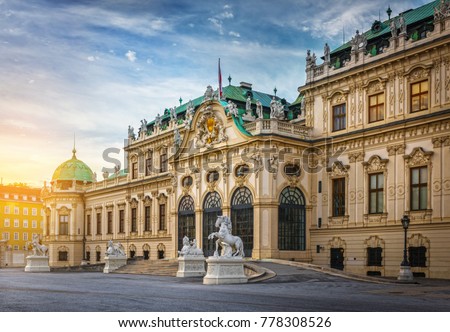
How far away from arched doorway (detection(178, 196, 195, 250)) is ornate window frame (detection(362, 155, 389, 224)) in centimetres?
1538

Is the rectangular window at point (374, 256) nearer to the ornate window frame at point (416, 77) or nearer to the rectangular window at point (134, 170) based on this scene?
the ornate window frame at point (416, 77)

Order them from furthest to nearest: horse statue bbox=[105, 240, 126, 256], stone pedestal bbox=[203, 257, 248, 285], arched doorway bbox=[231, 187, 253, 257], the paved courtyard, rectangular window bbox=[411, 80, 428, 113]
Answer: horse statue bbox=[105, 240, 126, 256], arched doorway bbox=[231, 187, 253, 257], rectangular window bbox=[411, 80, 428, 113], stone pedestal bbox=[203, 257, 248, 285], the paved courtyard

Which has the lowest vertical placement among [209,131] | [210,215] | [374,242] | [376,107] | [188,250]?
[188,250]

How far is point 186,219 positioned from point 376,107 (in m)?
18.7

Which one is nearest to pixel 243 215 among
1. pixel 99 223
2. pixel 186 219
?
pixel 186 219

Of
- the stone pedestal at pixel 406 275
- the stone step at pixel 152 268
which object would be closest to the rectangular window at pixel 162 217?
the stone step at pixel 152 268

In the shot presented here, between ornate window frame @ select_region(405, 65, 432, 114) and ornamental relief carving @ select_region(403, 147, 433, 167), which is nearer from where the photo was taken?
ornamental relief carving @ select_region(403, 147, 433, 167)

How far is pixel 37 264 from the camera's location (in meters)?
55.7

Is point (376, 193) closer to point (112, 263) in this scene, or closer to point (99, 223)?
point (112, 263)

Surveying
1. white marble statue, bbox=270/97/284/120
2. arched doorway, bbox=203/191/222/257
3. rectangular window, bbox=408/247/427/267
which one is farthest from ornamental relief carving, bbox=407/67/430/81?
arched doorway, bbox=203/191/222/257

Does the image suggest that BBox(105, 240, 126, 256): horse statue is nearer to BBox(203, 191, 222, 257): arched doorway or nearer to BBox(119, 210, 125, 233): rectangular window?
BBox(203, 191, 222, 257): arched doorway

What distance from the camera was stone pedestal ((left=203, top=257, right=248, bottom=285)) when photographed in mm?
30438

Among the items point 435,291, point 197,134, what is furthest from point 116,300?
point 197,134

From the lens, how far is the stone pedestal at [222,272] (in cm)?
3044
